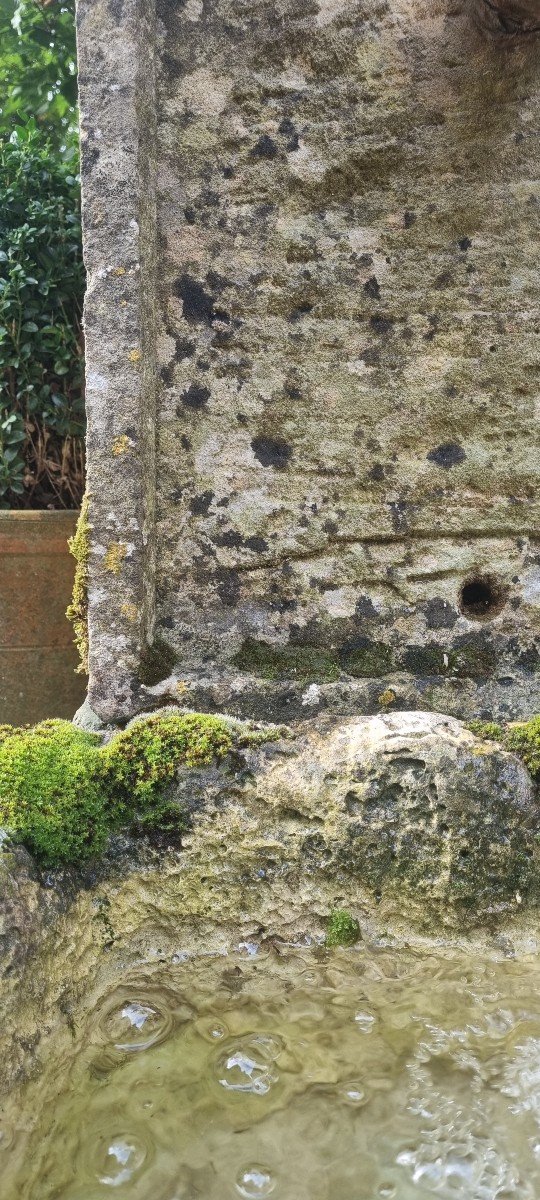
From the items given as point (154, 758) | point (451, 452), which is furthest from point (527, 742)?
point (154, 758)

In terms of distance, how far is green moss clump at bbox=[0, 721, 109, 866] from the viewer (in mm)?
1917

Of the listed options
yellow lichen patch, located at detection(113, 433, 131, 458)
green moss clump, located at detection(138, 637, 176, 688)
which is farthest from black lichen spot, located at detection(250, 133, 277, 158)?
green moss clump, located at detection(138, 637, 176, 688)

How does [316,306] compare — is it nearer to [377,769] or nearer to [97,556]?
[97,556]

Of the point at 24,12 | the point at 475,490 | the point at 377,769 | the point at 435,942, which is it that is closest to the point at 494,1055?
the point at 435,942

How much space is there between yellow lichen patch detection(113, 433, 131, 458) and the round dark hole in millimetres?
995

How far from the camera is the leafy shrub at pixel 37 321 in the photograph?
130 inches

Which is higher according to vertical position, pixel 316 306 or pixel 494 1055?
pixel 316 306

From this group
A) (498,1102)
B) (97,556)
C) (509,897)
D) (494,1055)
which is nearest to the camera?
(498,1102)

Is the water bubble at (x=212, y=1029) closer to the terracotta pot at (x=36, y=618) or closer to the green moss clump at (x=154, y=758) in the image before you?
the green moss clump at (x=154, y=758)

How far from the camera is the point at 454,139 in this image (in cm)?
230

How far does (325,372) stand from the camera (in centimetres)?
236

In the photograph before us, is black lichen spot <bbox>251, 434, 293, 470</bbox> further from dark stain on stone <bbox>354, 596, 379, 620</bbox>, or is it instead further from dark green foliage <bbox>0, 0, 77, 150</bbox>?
dark green foliage <bbox>0, 0, 77, 150</bbox>

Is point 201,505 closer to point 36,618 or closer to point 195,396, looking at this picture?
point 195,396

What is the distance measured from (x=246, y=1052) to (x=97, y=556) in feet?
4.01
